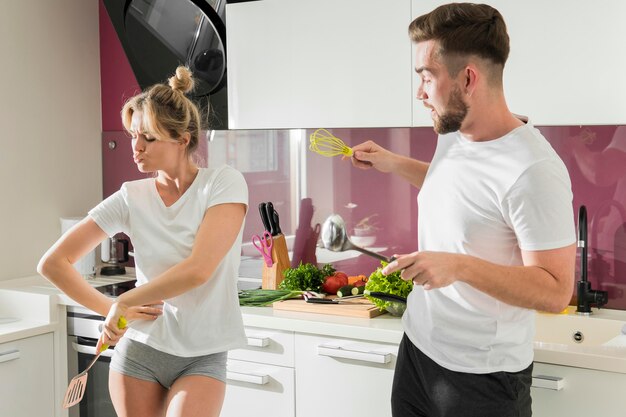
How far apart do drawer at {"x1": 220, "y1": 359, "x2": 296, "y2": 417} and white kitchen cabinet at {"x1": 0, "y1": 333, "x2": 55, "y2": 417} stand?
2.73 ft

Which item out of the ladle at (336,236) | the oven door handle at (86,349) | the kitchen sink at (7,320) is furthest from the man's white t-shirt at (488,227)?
the kitchen sink at (7,320)

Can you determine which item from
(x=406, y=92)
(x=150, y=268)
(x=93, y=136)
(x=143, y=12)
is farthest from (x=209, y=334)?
(x=93, y=136)

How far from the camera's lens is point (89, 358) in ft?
10.9

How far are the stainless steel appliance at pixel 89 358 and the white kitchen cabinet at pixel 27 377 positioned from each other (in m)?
0.09

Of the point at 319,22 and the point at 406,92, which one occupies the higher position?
the point at 319,22

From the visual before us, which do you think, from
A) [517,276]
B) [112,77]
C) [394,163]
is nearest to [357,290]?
[394,163]

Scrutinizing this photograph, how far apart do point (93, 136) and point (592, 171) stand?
2.33m

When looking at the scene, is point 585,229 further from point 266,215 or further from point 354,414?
point 266,215

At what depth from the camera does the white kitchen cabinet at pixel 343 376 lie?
258 centimetres

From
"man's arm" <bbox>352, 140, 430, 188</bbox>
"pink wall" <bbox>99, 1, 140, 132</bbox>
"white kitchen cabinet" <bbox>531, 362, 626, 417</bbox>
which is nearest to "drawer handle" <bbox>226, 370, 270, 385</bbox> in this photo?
"white kitchen cabinet" <bbox>531, 362, 626, 417</bbox>

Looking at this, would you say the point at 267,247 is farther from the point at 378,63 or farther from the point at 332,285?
the point at 378,63

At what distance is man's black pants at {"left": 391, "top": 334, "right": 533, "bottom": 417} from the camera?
1.74m

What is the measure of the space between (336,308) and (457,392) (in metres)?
1.06

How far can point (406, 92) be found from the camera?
2.75 m
